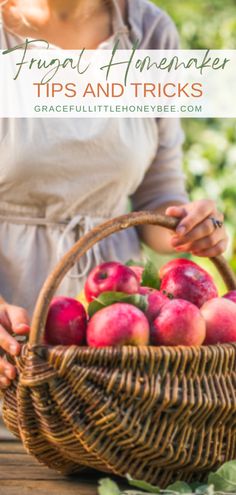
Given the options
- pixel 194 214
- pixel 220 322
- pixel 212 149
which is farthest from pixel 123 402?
pixel 212 149

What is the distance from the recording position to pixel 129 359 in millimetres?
1095

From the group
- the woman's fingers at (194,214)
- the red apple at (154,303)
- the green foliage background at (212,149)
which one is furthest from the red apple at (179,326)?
the green foliage background at (212,149)

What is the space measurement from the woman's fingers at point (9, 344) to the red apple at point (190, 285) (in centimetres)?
29

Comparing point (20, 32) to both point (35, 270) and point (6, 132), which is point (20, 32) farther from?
point (35, 270)

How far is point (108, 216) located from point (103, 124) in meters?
0.23

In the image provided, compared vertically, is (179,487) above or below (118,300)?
below

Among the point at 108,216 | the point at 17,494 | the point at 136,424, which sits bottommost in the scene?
the point at 17,494

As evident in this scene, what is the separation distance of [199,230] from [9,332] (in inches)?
16.4

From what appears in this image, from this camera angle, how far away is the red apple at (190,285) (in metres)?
1.32

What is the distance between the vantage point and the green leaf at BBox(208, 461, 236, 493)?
1.16m

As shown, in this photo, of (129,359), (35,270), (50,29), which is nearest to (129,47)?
(50,29)

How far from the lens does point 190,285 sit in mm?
1325

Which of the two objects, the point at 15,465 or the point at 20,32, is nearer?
the point at 15,465

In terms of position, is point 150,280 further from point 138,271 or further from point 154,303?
point 154,303
